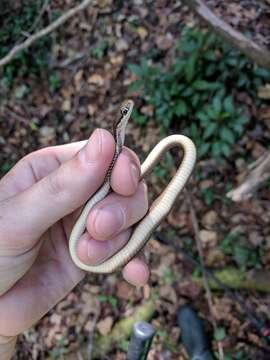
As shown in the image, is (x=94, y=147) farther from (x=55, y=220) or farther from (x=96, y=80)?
(x=96, y=80)

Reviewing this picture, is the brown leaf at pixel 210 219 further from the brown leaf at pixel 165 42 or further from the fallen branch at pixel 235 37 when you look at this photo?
the brown leaf at pixel 165 42

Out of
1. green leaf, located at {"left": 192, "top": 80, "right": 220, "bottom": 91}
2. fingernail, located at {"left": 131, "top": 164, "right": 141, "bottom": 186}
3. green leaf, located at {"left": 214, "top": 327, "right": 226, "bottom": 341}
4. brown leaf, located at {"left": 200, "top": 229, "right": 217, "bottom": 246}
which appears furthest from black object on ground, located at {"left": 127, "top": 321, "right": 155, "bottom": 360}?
green leaf, located at {"left": 192, "top": 80, "right": 220, "bottom": 91}

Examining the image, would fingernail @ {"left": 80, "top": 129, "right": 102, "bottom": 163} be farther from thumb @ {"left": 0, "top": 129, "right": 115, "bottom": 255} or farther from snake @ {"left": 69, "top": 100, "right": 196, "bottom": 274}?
snake @ {"left": 69, "top": 100, "right": 196, "bottom": 274}

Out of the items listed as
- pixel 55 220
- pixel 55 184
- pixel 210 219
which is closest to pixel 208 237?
pixel 210 219

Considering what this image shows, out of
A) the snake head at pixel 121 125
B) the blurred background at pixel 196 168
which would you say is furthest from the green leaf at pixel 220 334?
the snake head at pixel 121 125

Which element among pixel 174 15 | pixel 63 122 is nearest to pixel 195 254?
pixel 63 122

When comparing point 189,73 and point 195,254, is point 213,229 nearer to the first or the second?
point 195,254
